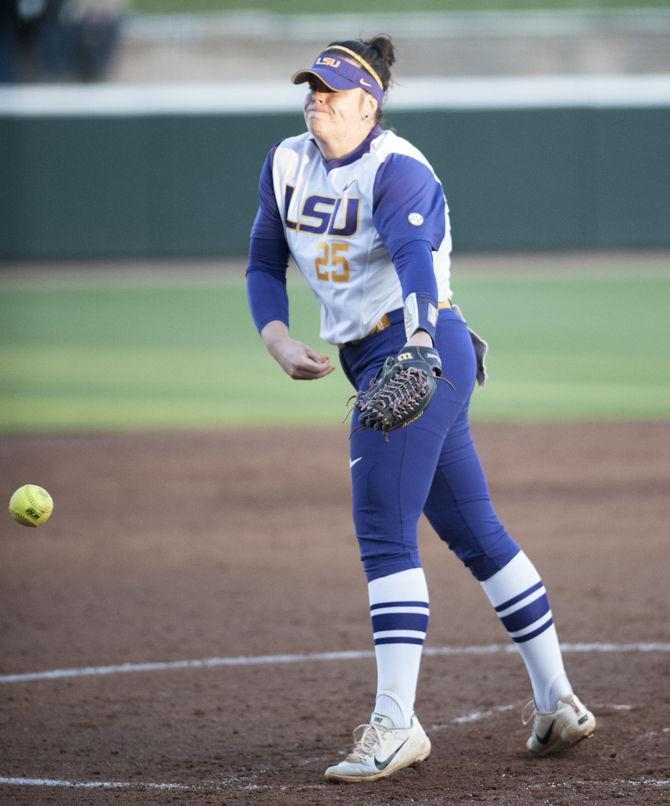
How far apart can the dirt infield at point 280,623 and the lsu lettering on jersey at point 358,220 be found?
124 cm

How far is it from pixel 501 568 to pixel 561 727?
0.46 metres

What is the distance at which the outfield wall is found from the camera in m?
20.9

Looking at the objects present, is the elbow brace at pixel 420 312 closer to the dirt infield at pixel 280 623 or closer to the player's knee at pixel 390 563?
the player's knee at pixel 390 563

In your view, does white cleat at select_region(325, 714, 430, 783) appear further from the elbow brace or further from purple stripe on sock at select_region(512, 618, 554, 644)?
the elbow brace

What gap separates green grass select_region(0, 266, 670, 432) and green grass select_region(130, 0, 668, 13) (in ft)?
39.6

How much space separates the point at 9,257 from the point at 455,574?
640 inches

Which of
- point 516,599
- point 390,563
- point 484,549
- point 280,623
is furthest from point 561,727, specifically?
point 280,623

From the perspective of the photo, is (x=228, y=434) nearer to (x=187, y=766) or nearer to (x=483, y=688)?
(x=483, y=688)

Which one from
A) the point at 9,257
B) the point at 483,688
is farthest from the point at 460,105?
the point at 483,688

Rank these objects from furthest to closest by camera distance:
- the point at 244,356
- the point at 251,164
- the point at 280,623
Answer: the point at 251,164, the point at 244,356, the point at 280,623

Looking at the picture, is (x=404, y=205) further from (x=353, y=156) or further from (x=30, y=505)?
(x=30, y=505)

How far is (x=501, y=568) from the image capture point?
3.57 meters

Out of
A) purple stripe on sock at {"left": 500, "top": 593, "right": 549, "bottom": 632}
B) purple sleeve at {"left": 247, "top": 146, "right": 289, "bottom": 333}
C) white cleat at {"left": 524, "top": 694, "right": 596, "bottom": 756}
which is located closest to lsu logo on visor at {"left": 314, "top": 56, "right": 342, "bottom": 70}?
purple sleeve at {"left": 247, "top": 146, "right": 289, "bottom": 333}

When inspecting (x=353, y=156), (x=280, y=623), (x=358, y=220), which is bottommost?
(x=280, y=623)
